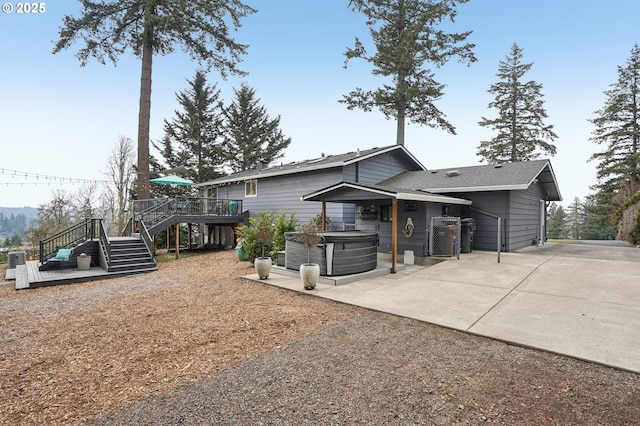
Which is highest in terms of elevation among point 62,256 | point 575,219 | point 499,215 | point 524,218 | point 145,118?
point 145,118

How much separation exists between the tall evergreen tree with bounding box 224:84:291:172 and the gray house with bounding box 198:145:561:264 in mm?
11820

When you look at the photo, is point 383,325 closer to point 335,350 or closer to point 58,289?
point 335,350

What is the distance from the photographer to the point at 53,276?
8.16m

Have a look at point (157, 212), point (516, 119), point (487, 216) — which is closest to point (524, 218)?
point (487, 216)

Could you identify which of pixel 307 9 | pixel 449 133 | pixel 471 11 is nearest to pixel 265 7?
pixel 307 9

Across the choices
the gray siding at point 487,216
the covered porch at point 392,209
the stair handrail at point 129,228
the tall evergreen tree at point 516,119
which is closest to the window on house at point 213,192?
the stair handrail at point 129,228

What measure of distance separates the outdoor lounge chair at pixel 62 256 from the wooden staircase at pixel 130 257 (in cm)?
112

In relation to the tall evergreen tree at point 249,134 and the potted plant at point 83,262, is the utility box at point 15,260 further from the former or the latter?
the tall evergreen tree at point 249,134

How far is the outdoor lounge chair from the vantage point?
9062 millimetres

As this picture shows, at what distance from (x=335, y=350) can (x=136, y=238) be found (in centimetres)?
1031

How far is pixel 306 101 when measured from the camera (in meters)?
20.4

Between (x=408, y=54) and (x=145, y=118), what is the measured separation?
1406cm

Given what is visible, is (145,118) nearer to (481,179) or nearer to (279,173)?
(279,173)

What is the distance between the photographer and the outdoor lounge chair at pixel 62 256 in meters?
9.06
